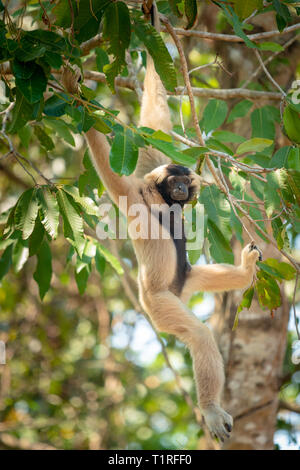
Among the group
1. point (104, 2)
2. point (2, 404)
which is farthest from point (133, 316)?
point (104, 2)

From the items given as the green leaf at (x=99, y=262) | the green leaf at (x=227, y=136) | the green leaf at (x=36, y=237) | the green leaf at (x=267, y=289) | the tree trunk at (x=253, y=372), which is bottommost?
the tree trunk at (x=253, y=372)

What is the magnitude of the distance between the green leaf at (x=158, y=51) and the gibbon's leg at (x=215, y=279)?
1.92 m

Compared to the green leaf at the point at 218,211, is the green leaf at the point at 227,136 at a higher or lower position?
Answer: higher

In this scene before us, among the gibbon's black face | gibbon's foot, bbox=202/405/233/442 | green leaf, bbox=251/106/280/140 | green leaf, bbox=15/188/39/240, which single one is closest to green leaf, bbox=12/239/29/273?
the gibbon's black face

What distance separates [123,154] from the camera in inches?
109

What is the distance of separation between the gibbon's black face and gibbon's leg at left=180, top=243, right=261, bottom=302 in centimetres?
74

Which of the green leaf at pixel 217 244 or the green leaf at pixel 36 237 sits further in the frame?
the green leaf at pixel 217 244

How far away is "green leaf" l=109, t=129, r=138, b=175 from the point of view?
9.00ft

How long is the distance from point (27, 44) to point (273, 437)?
5.36 metres

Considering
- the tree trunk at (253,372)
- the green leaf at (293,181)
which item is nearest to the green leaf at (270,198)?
the green leaf at (293,181)

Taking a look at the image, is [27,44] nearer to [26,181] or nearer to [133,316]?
[26,181]

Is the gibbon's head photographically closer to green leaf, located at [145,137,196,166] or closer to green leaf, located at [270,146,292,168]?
green leaf, located at [270,146,292,168]

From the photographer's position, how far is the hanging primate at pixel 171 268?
156 inches

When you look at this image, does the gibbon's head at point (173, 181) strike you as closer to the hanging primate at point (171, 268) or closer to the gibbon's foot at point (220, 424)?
the hanging primate at point (171, 268)
